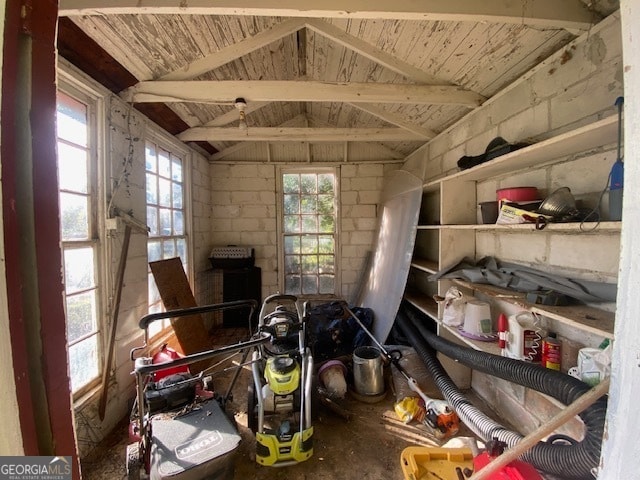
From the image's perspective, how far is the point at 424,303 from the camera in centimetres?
290

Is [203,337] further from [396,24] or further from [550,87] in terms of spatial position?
[550,87]

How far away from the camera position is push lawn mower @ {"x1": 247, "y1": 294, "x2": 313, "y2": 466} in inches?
62.1

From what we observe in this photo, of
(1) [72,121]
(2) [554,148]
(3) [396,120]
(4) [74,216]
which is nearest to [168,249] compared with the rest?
(4) [74,216]

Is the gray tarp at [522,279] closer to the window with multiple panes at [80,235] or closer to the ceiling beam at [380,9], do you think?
the ceiling beam at [380,9]

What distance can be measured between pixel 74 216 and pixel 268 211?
8.30 feet

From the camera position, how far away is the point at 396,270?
9.85ft

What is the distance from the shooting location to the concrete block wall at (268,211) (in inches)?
161

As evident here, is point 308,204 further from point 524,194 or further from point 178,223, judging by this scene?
point 524,194

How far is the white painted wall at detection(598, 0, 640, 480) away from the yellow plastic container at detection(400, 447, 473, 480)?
37.3 inches

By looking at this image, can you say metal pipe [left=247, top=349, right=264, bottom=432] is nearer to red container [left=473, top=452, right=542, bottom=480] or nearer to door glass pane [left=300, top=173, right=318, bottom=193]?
red container [left=473, top=452, right=542, bottom=480]

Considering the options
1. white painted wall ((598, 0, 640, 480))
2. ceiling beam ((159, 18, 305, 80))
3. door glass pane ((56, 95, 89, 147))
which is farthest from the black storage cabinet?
white painted wall ((598, 0, 640, 480))

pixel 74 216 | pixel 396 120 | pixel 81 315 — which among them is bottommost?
pixel 81 315

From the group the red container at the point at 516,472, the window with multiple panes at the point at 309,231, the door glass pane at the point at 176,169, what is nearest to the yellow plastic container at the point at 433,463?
the red container at the point at 516,472

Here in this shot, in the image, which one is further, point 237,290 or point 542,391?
point 237,290
